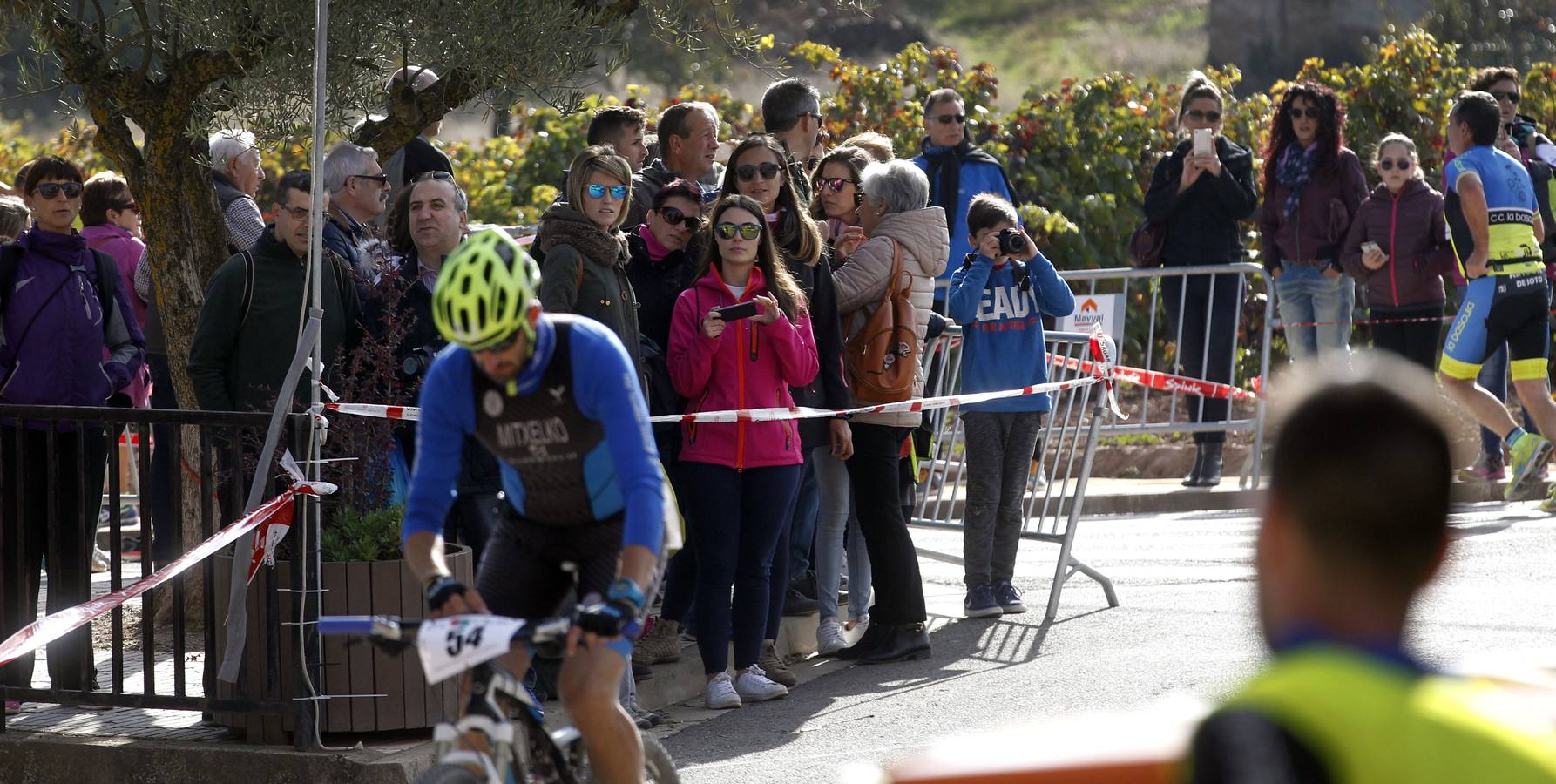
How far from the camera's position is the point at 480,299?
Answer: 4.32 metres

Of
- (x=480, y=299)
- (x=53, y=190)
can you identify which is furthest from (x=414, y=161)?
(x=480, y=299)

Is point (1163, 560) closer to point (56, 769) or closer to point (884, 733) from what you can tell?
point (884, 733)

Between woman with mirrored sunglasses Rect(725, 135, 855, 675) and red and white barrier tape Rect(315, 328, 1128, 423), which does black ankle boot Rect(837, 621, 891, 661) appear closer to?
woman with mirrored sunglasses Rect(725, 135, 855, 675)

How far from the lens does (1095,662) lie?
8.08 m

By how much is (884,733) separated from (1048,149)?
1071 centimetres

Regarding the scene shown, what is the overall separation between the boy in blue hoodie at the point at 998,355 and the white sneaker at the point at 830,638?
856 millimetres

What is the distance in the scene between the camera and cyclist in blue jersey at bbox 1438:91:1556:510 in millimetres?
11289

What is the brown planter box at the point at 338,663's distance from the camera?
6.22m

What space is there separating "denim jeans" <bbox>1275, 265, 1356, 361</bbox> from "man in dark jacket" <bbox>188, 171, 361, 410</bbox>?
774 centimetres

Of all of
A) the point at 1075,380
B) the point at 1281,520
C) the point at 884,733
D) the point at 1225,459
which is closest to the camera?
the point at 1281,520

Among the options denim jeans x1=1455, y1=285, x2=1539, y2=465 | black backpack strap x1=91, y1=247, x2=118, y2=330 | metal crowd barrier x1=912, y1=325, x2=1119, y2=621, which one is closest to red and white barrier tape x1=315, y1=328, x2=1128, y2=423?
metal crowd barrier x1=912, y1=325, x2=1119, y2=621

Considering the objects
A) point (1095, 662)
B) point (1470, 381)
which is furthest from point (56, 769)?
point (1470, 381)

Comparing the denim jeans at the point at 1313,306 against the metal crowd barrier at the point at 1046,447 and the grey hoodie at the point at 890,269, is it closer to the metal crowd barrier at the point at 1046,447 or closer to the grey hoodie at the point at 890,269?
the metal crowd barrier at the point at 1046,447

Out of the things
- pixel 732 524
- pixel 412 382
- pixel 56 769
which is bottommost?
pixel 56 769
